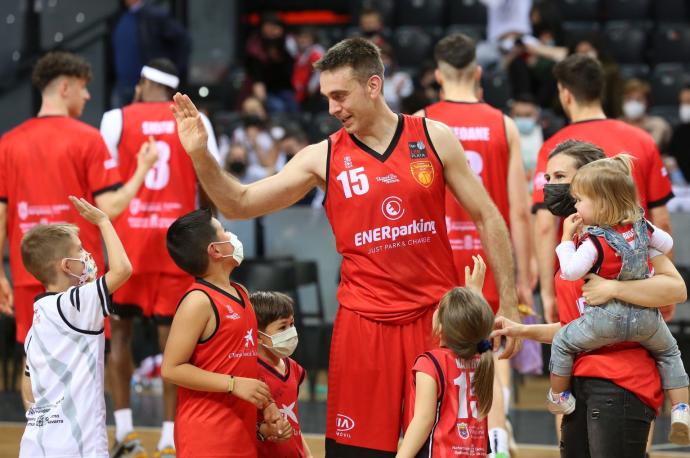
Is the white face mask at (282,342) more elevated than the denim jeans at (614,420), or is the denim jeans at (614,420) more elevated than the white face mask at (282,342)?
the white face mask at (282,342)

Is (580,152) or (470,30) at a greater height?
(470,30)

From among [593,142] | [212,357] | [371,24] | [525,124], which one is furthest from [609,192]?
[371,24]

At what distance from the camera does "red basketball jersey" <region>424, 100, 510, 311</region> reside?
22.2 feet

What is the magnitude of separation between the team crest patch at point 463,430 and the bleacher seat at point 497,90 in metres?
8.43

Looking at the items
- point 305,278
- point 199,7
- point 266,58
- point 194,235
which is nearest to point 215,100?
point 266,58

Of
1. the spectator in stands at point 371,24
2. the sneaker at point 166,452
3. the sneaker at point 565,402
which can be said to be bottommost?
the sneaker at point 166,452

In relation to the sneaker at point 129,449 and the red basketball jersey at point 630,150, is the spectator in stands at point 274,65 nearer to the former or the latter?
the sneaker at point 129,449

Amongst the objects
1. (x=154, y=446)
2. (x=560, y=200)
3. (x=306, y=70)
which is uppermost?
(x=306, y=70)

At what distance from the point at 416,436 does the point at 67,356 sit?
1.57 metres

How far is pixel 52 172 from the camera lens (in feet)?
22.9

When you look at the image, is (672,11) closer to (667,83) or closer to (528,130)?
(667,83)

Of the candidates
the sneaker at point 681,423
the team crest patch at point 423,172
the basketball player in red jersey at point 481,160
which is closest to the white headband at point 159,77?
the basketball player in red jersey at point 481,160

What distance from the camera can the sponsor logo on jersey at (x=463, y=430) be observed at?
4.55m

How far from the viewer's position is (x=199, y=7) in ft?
50.6
